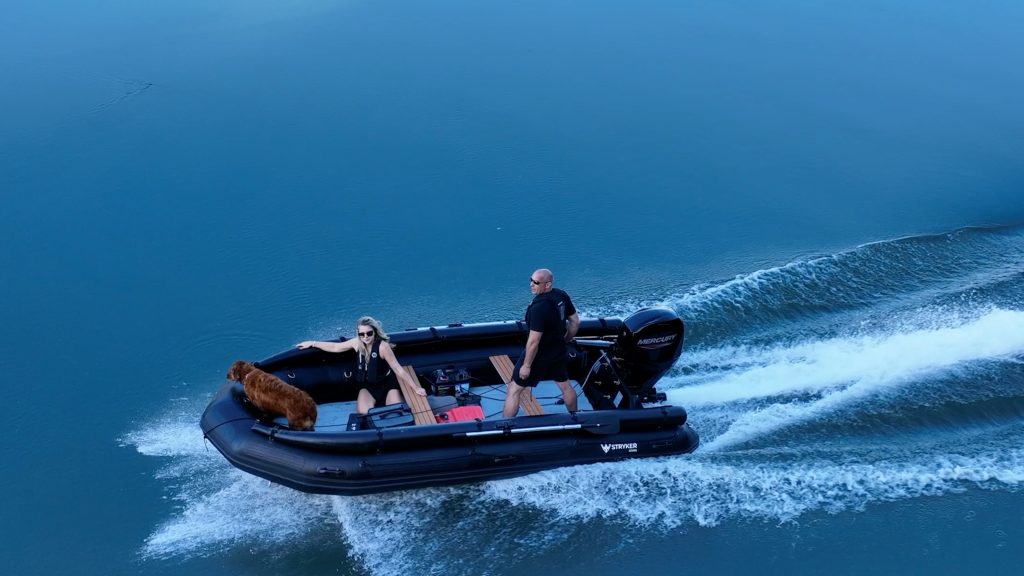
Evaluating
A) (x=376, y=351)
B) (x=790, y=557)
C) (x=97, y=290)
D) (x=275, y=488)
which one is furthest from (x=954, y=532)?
(x=97, y=290)

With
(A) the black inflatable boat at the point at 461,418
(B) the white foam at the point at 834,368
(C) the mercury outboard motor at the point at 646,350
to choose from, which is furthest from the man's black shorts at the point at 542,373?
(B) the white foam at the point at 834,368

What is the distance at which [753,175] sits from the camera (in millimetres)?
11422

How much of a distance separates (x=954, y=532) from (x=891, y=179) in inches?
237

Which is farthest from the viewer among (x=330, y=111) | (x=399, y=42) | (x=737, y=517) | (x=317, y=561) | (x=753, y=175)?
(x=399, y=42)

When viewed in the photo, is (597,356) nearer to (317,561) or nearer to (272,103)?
(317,561)

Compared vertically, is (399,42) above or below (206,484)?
above

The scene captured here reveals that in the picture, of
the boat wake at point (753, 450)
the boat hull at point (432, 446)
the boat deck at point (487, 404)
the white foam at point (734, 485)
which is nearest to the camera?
the boat hull at point (432, 446)

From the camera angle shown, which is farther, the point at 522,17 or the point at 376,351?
the point at 522,17

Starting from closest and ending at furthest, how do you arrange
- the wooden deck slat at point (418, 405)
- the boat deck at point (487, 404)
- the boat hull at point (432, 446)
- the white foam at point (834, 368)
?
the boat hull at point (432, 446), the wooden deck slat at point (418, 405), the boat deck at point (487, 404), the white foam at point (834, 368)

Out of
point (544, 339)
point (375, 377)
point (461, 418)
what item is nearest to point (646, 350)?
point (544, 339)

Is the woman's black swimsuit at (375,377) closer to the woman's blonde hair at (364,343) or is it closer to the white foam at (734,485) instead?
the woman's blonde hair at (364,343)

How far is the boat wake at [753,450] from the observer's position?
6477mm

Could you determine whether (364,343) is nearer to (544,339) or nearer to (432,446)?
(432,446)

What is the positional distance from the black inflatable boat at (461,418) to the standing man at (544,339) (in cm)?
22
